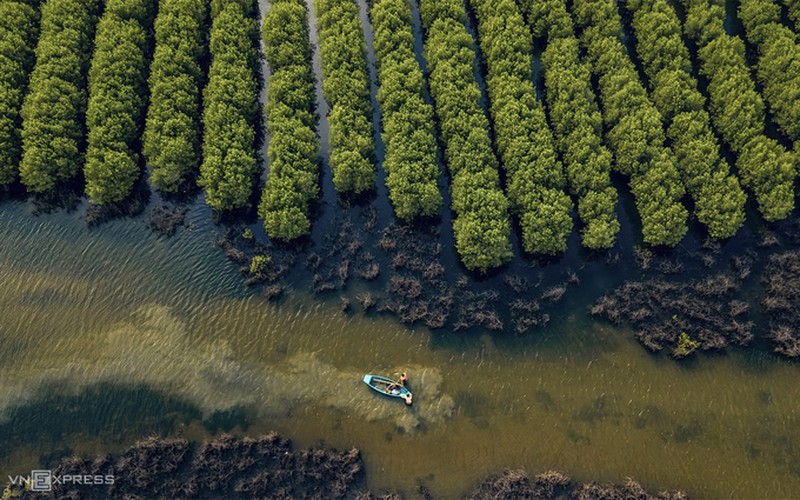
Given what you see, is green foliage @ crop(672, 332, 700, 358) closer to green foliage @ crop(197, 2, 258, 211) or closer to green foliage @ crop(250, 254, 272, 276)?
green foliage @ crop(250, 254, 272, 276)

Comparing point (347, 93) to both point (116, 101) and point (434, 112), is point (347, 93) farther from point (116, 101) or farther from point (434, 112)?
point (116, 101)

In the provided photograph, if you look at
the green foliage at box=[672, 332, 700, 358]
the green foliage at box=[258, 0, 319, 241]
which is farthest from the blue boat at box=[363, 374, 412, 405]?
the green foliage at box=[672, 332, 700, 358]

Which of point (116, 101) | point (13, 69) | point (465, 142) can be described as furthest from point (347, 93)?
point (13, 69)

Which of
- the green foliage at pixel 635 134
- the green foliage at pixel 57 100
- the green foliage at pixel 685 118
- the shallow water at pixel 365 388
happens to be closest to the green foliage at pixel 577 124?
the green foliage at pixel 635 134

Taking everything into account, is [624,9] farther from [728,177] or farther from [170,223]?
[170,223]

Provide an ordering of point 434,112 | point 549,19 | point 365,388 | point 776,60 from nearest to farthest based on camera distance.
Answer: point 365,388 < point 776,60 < point 434,112 < point 549,19

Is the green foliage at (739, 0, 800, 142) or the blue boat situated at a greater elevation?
the green foliage at (739, 0, 800, 142)

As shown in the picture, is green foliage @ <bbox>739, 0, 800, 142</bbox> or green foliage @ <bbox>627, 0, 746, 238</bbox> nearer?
green foliage @ <bbox>627, 0, 746, 238</bbox>

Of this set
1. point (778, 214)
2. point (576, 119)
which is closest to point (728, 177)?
point (778, 214)
